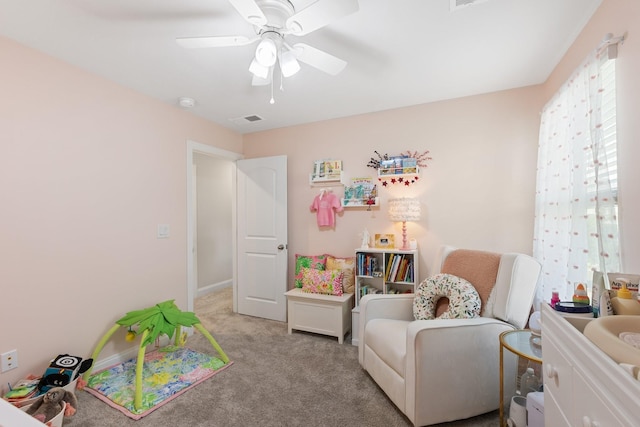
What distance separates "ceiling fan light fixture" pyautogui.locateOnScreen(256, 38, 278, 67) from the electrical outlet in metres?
2.41

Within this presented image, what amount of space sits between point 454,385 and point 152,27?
2.75 metres

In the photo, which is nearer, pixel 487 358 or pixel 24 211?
pixel 487 358

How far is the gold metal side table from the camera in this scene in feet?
4.66

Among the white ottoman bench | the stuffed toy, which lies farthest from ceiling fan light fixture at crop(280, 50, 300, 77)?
the stuffed toy

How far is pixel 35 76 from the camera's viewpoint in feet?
6.34

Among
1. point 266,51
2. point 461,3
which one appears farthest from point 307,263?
point 461,3

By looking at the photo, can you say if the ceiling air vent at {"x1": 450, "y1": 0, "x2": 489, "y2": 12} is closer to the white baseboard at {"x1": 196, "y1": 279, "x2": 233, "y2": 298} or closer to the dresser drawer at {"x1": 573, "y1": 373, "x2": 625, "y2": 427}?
the dresser drawer at {"x1": 573, "y1": 373, "x2": 625, "y2": 427}

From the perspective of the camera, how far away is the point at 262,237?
3496 mm

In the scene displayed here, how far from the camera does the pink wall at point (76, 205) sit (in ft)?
6.07

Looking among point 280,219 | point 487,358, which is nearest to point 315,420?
point 487,358

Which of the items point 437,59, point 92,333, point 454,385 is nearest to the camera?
point 454,385

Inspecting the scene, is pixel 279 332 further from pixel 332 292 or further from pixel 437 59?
pixel 437 59

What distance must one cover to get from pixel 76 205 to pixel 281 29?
199cm

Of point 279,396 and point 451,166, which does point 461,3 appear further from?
point 279,396
